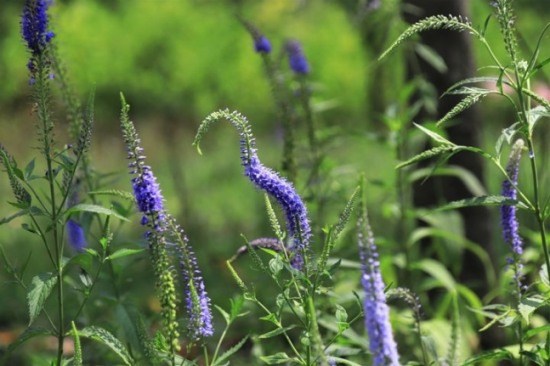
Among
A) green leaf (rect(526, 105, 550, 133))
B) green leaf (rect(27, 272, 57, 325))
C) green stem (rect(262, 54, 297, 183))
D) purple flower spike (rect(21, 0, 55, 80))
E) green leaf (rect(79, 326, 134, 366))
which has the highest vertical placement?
purple flower spike (rect(21, 0, 55, 80))

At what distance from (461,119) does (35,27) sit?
9.60 ft

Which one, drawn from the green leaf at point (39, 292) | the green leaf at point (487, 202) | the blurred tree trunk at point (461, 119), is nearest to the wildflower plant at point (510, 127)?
the green leaf at point (487, 202)

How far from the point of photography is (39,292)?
2.52m

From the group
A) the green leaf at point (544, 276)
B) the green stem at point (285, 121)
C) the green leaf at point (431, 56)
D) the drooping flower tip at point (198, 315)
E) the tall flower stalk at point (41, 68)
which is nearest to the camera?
the drooping flower tip at point (198, 315)

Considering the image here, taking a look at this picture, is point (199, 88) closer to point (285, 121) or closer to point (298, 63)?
point (298, 63)

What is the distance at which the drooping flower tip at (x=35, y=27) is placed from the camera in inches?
102

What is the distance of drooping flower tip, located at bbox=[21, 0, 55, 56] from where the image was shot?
8.51ft

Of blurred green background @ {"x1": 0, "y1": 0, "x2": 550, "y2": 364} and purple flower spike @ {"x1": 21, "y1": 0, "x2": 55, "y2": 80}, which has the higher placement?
blurred green background @ {"x1": 0, "y1": 0, "x2": 550, "y2": 364}

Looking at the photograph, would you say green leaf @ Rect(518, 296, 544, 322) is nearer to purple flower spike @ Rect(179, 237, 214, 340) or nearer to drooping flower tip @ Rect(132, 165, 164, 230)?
purple flower spike @ Rect(179, 237, 214, 340)

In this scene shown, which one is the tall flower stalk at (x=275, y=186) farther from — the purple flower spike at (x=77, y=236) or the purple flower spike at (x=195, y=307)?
the purple flower spike at (x=77, y=236)

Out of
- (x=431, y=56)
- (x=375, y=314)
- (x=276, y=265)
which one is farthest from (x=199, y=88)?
(x=375, y=314)

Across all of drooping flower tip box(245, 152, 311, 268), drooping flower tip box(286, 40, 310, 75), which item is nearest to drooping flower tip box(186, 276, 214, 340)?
drooping flower tip box(245, 152, 311, 268)

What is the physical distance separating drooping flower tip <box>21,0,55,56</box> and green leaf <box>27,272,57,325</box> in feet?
1.91

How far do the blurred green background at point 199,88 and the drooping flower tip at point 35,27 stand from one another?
5.19 meters
